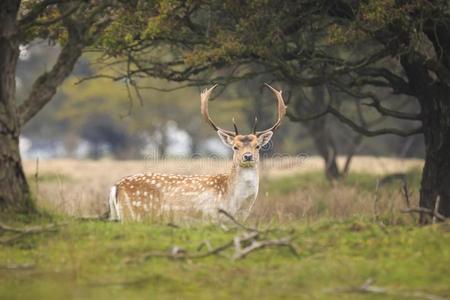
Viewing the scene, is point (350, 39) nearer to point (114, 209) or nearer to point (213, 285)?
point (114, 209)

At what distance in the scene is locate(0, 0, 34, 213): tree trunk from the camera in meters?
9.33

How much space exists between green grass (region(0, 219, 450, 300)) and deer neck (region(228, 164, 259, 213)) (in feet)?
9.67

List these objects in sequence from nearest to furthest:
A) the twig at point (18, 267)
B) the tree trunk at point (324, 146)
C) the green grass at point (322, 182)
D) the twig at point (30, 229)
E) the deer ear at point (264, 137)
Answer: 1. the twig at point (18, 267)
2. the twig at point (30, 229)
3. the deer ear at point (264, 137)
4. the green grass at point (322, 182)
5. the tree trunk at point (324, 146)

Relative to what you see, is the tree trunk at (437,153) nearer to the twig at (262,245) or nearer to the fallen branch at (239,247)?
the fallen branch at (239,247)

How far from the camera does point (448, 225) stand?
28.9 ft

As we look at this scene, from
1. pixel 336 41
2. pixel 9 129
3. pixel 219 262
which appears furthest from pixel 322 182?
pixel 219 262

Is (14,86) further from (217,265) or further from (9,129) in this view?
(217,265)

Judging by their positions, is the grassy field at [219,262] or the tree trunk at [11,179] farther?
the tree trunk at [11,179]

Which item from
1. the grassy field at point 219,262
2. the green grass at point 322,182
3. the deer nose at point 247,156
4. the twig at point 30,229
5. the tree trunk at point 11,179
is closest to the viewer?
the grassy field at point 219,262

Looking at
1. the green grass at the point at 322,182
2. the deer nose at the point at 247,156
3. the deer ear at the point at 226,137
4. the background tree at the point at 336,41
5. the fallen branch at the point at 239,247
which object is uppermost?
the background tree at the point at 336,41

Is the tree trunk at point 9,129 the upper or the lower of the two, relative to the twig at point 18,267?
upper

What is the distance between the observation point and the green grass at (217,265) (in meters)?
7.15

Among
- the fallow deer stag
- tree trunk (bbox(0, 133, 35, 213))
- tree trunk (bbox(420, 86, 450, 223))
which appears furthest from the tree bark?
tree trunk (bbox(0, 133, 35, 213))

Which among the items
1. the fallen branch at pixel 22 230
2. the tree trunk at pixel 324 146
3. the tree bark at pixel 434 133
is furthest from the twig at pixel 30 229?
the tree trunk at pixel 324 146
